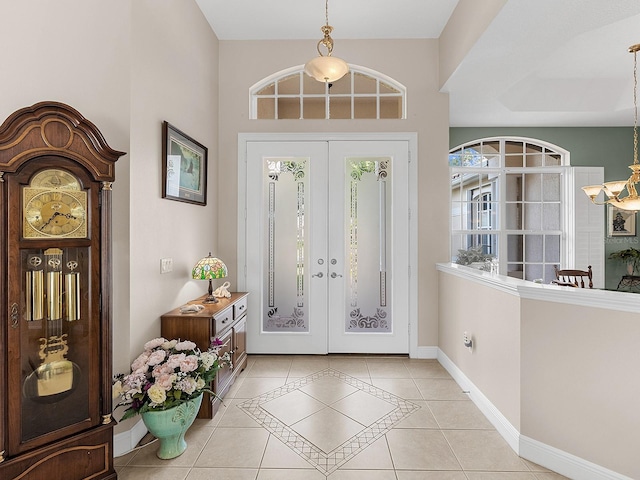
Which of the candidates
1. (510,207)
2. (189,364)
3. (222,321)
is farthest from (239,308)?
(510,207)

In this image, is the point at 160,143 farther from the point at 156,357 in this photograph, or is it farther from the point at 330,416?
the point at 330,416

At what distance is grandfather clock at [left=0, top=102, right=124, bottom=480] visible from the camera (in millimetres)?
1555

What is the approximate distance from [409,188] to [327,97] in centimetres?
135

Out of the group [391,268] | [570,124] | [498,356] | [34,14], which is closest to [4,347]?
[34,14]

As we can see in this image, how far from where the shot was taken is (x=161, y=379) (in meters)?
2.06

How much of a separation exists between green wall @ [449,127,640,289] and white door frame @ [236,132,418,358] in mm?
1548

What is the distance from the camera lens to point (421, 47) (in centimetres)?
380

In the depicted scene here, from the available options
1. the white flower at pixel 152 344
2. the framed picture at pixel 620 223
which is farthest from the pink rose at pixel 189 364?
the framed picture at pixel 620 223

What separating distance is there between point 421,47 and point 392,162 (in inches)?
50.0

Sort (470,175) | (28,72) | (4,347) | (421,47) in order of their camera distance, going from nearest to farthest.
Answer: (4,347) < (28,72) < (421,47) < (470,175)

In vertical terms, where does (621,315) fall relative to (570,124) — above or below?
below

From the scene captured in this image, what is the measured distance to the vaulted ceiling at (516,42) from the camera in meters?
2.50

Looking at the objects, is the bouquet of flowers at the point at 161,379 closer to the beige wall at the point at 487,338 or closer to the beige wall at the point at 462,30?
the beige wall at the point at 487,338

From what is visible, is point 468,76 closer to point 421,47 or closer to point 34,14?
point 421,47
